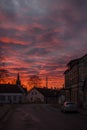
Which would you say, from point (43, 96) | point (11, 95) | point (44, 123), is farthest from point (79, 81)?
point (43, 96)

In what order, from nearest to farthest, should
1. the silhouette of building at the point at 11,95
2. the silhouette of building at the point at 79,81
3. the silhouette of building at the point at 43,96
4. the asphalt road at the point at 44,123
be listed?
the asphalt road at the point at 44,123, the silhouette of building at the point at 79,81, the silhouette of building at the point at 11,95, the silhouette of building at the point at 43,96

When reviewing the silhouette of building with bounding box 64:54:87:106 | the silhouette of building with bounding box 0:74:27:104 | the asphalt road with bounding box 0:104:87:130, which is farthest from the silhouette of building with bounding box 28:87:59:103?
the asphalt road with bounding box 0:104:87:130

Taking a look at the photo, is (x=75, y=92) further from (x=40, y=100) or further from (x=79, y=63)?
(x=40, y=100)

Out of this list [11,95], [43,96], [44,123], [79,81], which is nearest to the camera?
[44,123]

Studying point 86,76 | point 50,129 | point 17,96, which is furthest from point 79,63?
point 17,96

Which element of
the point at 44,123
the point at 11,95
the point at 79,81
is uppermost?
the point at 79,81

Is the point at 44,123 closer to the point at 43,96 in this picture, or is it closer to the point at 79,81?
the point at 79,81

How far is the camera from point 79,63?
62.0 meters

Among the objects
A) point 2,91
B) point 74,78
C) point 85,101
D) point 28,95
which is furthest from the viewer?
point 28,95

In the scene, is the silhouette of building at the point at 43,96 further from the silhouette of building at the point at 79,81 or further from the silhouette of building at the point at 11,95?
the silhouette of building at the point at 79,81

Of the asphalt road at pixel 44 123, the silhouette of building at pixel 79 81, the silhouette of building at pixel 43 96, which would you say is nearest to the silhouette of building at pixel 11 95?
the silhouette of building at pixel 43 96

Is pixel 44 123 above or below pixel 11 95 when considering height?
below

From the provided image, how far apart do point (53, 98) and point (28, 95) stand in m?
17.6

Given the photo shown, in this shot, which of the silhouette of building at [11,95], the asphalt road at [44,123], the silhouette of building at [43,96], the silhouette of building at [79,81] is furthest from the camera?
the silhouette of building at [43,96]
